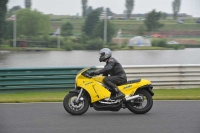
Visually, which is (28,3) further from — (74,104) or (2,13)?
(74,104)

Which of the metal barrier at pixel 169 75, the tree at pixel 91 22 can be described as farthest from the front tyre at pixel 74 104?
the metal barrier at pixel 169 75

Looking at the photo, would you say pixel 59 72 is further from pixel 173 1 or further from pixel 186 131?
Result: pixel 186 131

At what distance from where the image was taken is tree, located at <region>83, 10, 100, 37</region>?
11406 millimetres

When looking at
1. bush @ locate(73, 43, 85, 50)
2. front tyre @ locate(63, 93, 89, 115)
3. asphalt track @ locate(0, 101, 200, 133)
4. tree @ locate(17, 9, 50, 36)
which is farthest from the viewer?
bush @ locate(73, 43, 85, 50)

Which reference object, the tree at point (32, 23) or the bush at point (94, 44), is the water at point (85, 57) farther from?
the tree at point (32, 23)

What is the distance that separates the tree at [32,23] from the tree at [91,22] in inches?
38.8

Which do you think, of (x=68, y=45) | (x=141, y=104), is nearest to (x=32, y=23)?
(x=68, y=45)

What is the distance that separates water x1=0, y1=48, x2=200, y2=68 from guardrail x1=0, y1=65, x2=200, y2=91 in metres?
1.53

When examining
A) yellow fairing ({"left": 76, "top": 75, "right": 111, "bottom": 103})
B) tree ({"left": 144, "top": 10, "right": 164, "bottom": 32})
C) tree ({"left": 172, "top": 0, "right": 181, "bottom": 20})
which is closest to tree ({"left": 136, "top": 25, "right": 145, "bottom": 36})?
tree ({"left": 144, "top": 10, "right": 164, "bottom": 32})

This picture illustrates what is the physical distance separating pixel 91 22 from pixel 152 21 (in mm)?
1624

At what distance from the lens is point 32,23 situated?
11.2 m

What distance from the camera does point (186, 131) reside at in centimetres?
799

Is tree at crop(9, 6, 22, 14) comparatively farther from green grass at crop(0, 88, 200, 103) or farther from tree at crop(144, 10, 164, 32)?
tree at crop(144, 10, 164, 32)

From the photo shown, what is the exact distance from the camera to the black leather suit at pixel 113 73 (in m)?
9.84
